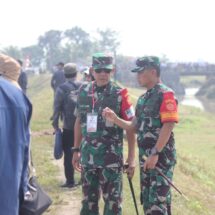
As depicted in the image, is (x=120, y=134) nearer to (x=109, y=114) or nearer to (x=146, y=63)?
(x=109, y=114)

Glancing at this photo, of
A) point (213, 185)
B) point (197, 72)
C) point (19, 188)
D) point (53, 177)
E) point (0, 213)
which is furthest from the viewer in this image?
point (197, 72)

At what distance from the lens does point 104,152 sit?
4516 mm

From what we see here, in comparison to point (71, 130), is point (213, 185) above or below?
below

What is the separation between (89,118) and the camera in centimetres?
457

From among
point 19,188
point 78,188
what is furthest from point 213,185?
point 19,188

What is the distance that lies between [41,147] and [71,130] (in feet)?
14.5

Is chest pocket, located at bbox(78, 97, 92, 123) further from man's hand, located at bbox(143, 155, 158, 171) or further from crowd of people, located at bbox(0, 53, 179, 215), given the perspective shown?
man's hand, located at bbox(143, 155, 158, 171)

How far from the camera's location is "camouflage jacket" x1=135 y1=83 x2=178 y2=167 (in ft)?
14.4

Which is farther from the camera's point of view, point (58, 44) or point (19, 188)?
point (58, 44)

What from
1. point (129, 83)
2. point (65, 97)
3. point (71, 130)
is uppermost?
point (65, 97)

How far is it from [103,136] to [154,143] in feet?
1.44

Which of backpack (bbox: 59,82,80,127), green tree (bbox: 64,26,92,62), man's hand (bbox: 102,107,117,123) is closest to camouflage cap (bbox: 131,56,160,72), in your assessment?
man's hand (bbox: 102,107,117,123)

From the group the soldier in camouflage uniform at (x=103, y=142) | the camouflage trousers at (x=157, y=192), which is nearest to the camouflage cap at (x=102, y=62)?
the soldier in camouflage uniform at (x=103, y=142)

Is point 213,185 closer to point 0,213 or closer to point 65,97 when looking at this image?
point 65,97
